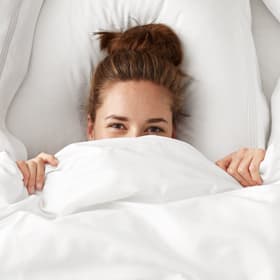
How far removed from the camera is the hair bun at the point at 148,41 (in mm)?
1445

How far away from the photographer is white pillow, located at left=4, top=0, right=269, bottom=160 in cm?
140

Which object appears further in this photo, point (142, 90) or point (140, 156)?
point (142, 90)

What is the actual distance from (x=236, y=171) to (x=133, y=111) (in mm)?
242

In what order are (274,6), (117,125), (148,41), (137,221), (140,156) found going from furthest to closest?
(274,6) < (148,41) < (117,125) < (140,156) < (137,221)

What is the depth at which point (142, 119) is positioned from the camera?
133 cm

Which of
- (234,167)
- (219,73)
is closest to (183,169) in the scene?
(234,167)

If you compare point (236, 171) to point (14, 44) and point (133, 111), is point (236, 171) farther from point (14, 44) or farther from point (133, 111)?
point (14, 44)

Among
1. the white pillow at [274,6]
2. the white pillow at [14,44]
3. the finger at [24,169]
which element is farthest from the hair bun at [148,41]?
the finger at [24,169]

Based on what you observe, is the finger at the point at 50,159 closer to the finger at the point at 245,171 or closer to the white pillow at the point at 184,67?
the white pillow at the point at 184,67

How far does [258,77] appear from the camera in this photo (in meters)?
1.48

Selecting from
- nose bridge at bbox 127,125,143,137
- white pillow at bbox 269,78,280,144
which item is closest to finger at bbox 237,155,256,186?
white pillow at bbox 269,78,280,144

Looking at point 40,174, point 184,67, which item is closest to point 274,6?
point 184,67

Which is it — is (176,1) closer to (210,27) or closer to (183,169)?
(210,27)

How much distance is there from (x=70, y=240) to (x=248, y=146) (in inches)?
23.6
